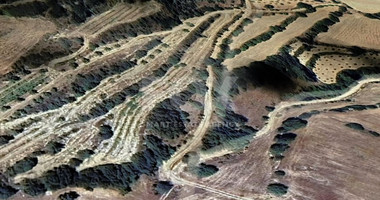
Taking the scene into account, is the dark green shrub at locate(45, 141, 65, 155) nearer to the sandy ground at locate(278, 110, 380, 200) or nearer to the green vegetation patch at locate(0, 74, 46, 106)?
the green vegetation patch at locate(0, 74, 46, 106)

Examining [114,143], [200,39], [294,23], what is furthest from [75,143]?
[294,23]

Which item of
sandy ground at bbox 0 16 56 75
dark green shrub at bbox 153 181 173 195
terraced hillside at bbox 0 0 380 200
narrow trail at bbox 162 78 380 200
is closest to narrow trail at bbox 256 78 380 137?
narrow trail at bbox 162 78 380 200

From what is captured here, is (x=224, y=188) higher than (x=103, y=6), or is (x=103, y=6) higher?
(x=103, y=6)

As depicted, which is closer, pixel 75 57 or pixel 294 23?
pixel 75 57

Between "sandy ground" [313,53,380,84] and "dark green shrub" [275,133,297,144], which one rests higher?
"sandy ground" [313,53,380,84]

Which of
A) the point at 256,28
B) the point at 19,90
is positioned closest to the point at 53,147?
the point at 19,90

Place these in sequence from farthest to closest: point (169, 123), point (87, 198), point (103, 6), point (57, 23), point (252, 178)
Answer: point (103, 6)
point (57, 23)
point (169, 123)
point (252, 178)
point (87, 198)

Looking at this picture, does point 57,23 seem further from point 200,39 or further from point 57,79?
point 200,39

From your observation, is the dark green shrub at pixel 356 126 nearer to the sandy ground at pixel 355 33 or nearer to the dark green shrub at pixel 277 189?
the dark green shrub at pixel 277 189
